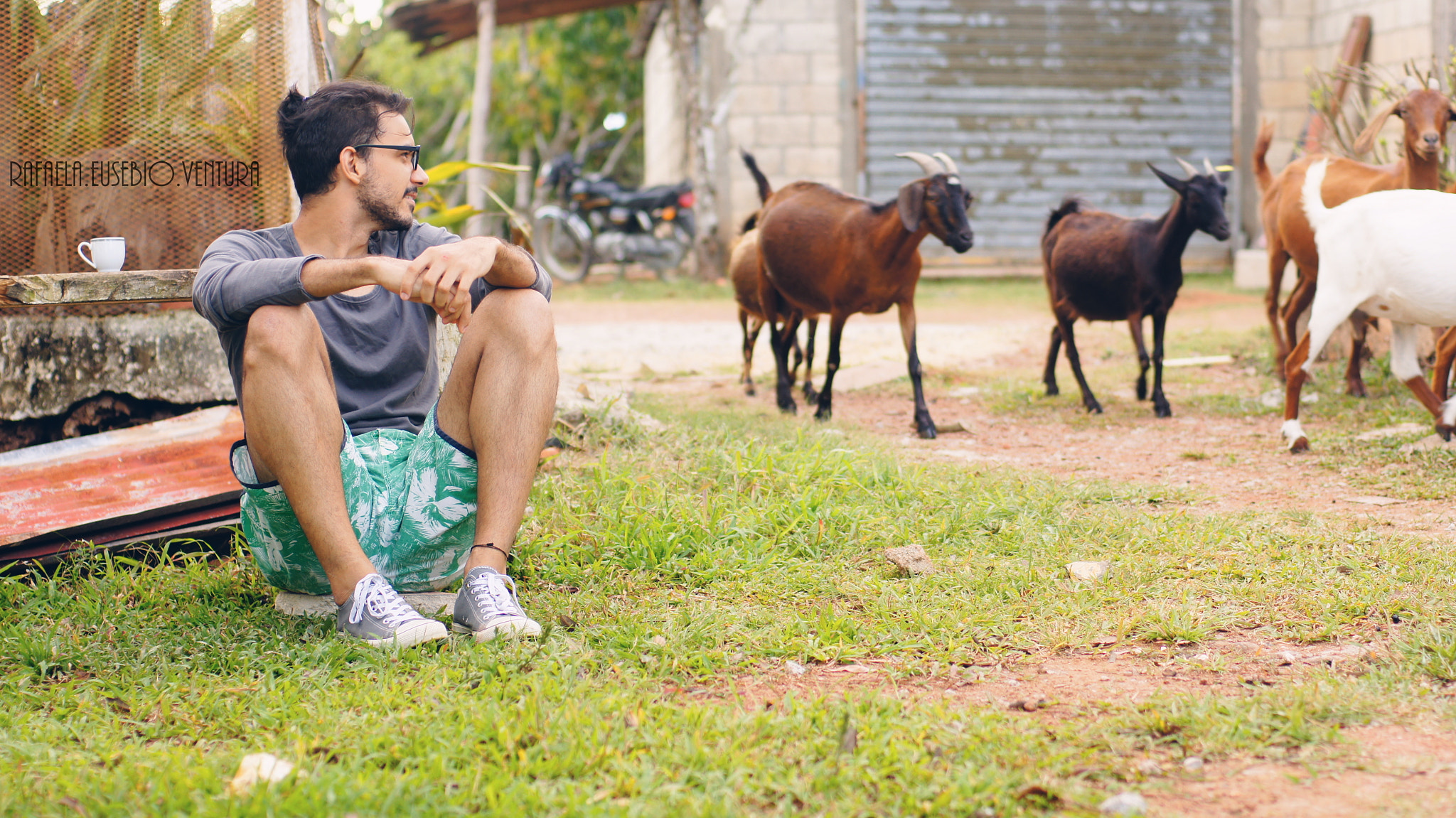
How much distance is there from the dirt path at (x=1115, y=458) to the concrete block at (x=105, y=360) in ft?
5.79

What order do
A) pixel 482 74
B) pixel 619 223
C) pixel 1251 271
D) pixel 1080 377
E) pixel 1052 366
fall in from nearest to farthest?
1. pixel 1080 377
2. pixel 1052 366
3. pixel 1251 271
4. pixel 482 74
5. pixel 619 223

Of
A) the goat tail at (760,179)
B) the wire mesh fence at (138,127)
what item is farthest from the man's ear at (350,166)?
the goat tail at (760,179)

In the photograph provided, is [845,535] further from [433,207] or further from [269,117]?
[433,207]

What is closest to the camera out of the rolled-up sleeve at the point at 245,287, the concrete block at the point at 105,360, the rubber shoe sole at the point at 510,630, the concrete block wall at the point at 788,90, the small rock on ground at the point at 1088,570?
the rolled-up sleeve at the point at 245,287

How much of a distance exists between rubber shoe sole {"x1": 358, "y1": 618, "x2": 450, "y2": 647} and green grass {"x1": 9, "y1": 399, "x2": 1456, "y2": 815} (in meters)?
0.03

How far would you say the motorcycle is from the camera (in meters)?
15.2

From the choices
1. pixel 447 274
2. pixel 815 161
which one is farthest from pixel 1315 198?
pixel 815 161

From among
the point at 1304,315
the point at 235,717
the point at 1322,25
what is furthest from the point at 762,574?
the point at 1322,25

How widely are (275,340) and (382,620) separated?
2.11 ft

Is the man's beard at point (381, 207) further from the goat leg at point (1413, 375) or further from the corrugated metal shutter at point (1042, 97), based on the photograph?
the corrugated metal shutter at point (1042, 97)

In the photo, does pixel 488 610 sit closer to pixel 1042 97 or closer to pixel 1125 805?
pixel 1125 805

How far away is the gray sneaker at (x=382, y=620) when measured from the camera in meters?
2.52

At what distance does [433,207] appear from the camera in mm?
5902

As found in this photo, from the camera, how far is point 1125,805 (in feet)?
6.03
